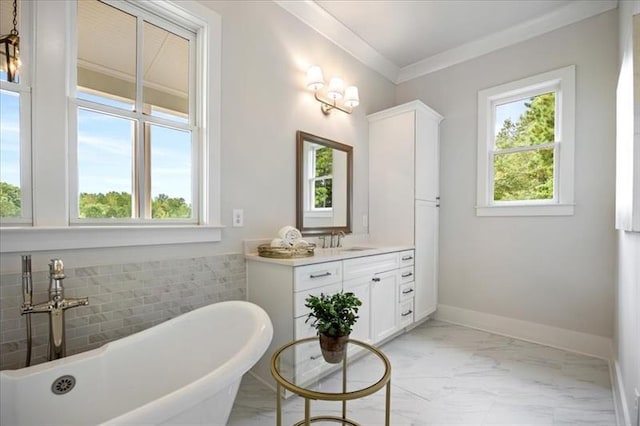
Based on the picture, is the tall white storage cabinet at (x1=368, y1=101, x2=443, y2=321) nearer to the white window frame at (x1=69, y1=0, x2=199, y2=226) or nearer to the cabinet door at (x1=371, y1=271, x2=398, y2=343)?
the cabinet door at (x1=371, y1=271, x2=398, y2=343)

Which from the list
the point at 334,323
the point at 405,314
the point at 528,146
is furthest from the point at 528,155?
the point at 334,323

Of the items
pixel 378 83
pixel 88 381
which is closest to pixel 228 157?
pixel 88 381

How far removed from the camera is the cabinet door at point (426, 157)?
114 inches

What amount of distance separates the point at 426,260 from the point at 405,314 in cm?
62

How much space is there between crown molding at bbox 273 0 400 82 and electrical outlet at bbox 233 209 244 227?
5.47ft

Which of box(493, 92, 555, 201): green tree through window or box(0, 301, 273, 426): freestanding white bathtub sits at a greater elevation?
box(493, 92, 555, 201): green tree through window

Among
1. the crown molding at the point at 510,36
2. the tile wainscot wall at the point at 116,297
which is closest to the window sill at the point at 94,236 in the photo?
the tile wainscot wall at the point at 116,297

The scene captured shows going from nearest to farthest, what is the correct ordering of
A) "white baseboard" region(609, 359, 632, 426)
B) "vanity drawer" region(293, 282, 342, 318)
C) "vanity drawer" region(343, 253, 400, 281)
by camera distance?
"white baseboard" region(609, 359, 632, 426) < "vanity drawer" region(293, 282, 342, 318) < "vanity drawer" region(343, 253, 400, 281)

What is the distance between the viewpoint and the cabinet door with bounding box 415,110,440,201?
114 inches

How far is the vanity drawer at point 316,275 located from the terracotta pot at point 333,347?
1.74ft

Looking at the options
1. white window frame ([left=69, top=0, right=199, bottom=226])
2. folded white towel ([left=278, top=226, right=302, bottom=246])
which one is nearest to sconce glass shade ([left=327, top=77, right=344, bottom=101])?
white window frame ([left=69, top=0, right=199, bottom=226])

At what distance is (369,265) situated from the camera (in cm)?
234

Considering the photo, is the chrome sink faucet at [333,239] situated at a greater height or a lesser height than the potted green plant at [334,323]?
greater

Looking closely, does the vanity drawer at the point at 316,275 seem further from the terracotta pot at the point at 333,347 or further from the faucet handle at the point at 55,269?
the faucet handle at the point at 55,269
